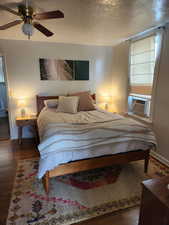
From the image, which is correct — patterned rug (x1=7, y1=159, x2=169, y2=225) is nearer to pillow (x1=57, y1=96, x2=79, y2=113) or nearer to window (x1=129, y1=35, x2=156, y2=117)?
pillow (x1=57, y1=96, x2=79, y2=113)

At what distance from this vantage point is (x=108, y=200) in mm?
1881

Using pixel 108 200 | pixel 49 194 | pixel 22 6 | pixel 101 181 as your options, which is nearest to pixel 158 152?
pixel 101 181

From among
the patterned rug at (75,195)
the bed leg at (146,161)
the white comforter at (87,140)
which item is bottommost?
the patterned rug at (75,195)

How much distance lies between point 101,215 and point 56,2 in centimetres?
252

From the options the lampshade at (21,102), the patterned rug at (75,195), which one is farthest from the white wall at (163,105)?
the lampshade at (21,102)

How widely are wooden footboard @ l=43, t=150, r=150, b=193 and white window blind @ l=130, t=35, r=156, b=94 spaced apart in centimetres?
143

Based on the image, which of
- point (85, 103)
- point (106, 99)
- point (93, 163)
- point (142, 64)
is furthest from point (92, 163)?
point (106, 99)

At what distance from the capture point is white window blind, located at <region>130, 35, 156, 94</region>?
2.98m

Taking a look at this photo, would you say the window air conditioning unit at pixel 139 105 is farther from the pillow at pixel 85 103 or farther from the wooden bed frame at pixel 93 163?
the wooden bed frame at pixel 93 163

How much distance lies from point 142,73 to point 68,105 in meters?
1.72

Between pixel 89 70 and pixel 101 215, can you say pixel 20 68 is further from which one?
pixel 101 215

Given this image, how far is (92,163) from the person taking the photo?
2125 millimetres

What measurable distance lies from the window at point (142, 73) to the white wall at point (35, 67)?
40.2 inches

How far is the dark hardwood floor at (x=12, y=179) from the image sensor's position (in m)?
1.62
